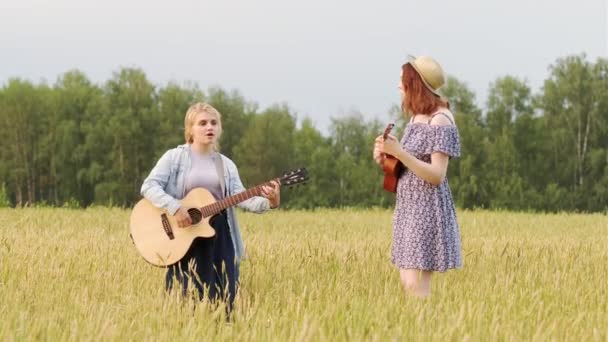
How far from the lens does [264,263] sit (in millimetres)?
7520

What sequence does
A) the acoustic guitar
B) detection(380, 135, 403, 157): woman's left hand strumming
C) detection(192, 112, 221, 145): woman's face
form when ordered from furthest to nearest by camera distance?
detection(192, 112, 221, 145): woman's face, the acoustic guitar, detection(380, 135, 403, 157): woman's left hand strumming

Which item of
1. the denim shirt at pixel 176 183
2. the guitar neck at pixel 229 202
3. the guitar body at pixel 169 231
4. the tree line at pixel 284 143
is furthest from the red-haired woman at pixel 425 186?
the tree line at pixel 284 143

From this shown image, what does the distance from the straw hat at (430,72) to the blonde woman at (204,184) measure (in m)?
1.51

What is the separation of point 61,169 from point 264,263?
156ft

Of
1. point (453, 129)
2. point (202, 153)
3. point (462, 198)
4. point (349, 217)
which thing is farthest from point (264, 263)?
point (462, 198)

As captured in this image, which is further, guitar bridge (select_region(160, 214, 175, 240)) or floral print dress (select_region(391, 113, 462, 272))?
guitar bridge (select_region(160, 214, 175, 240))

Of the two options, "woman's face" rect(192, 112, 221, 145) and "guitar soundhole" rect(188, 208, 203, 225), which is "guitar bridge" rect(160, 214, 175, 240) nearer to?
"guitar soundhole" rect(188, 208, 203, 225)

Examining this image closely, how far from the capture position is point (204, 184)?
19.8 feet

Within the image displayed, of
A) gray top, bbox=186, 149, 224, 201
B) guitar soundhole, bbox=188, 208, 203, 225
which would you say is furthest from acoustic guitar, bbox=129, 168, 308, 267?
gray top, bbox=186, 149, 224, 201

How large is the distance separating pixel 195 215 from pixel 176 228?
180 mm

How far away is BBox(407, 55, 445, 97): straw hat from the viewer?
5305 millimetres

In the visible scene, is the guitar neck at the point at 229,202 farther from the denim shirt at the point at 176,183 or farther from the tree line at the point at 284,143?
the tree line at the point at 284,143

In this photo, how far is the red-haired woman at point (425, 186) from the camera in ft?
17.4

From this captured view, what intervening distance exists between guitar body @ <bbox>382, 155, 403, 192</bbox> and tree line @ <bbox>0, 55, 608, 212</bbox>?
4210cm
